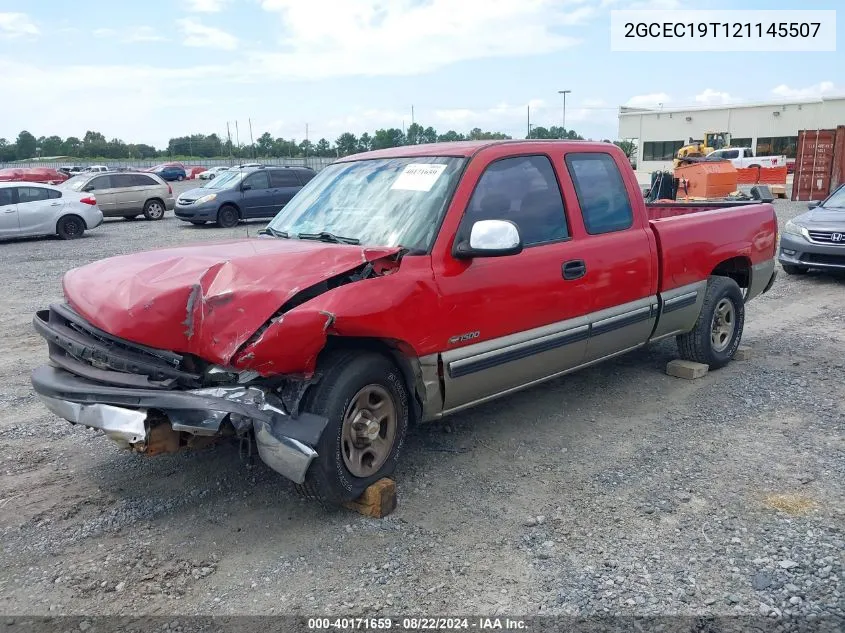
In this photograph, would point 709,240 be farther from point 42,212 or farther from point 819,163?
point 819,163

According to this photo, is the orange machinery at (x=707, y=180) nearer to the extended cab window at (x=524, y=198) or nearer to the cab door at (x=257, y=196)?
the cab door at (x=257, y=196)

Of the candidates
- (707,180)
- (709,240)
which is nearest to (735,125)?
(707,180)

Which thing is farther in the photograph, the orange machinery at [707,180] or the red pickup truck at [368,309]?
the orange machinery at [707,180]

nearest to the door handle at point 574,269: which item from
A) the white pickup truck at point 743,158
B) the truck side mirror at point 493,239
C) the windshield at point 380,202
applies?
the truck side mirror at point 493,239

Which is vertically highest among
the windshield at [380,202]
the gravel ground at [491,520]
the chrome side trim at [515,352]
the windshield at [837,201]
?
the windshield at [380,202]

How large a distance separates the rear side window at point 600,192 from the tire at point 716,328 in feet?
4.46

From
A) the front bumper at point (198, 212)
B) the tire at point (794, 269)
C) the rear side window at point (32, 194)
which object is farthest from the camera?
the front bumper at point (198, 212)

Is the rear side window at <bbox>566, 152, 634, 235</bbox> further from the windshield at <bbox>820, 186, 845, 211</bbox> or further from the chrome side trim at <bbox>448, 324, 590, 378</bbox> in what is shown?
the windshield at <bbox>820, 186, 845, 211</bbox>

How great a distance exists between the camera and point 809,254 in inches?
405

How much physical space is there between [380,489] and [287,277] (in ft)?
3.87

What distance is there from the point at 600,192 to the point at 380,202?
1.65 metres

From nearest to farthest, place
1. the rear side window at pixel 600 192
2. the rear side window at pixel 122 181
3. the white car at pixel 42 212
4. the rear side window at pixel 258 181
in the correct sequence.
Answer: the rear side window at pixel 600 192 < the white car at pixel 42 212 < the rear side window at pixel 258 181 < the rear side window at pixel 122 181

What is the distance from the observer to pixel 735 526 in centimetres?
354

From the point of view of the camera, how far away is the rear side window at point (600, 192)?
190 inches
